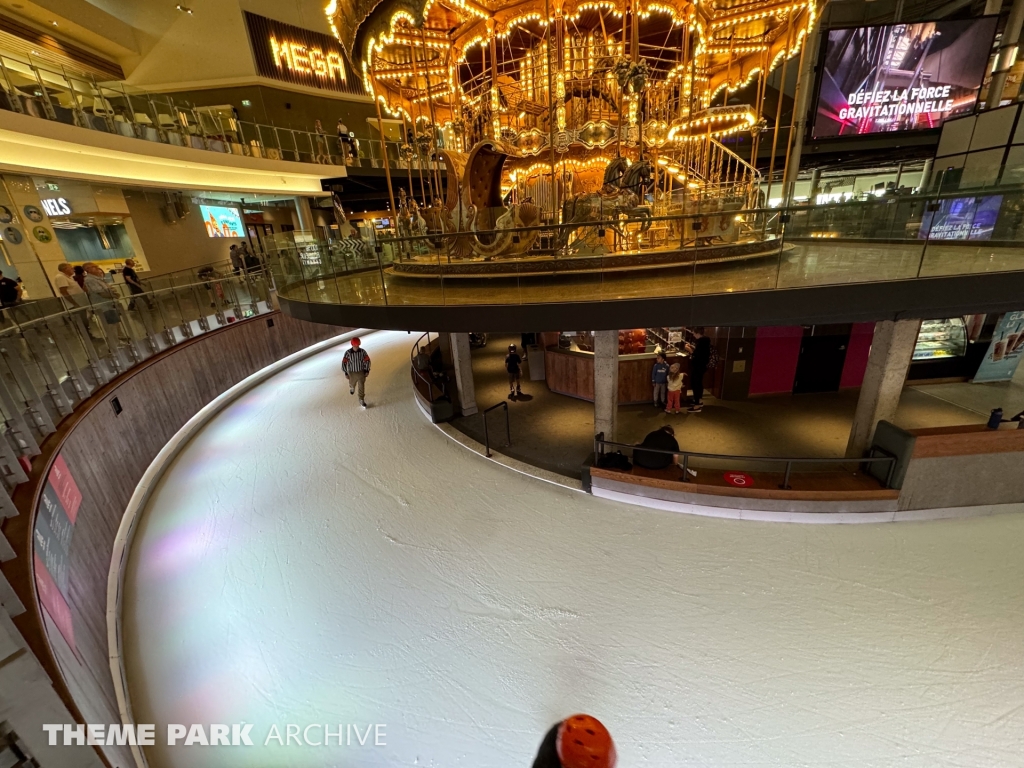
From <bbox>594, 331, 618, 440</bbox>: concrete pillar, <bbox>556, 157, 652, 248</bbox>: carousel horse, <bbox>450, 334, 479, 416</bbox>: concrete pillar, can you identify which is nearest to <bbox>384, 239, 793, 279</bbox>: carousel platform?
<bbox>556, 157, 652, 248</bbox>: carousel horse

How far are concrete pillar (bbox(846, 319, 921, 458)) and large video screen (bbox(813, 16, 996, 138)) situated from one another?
47.4ft

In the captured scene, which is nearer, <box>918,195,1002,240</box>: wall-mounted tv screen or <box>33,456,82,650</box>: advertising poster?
<box>33,456,82,650</box>: advertising poster

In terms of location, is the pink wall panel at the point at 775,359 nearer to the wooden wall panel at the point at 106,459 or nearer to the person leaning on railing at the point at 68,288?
the wooden wall panel at the point at 106,459

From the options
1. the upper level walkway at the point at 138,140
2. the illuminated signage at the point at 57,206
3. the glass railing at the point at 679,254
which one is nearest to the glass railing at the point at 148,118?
the upper level walkway at the point at 138,140

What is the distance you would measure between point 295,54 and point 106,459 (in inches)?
882

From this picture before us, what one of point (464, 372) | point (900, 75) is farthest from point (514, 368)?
point (900, 75)

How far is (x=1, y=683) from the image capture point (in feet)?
6.73

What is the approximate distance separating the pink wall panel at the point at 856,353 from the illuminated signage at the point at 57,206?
2026 cm

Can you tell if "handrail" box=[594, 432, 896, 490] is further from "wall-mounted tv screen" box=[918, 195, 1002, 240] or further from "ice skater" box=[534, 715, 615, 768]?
"ice skater" box=[534, 715, 615, 768]

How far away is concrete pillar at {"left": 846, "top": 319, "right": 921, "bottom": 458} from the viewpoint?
18.5 feet

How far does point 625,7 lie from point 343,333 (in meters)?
13.6

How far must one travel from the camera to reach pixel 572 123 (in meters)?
10.8

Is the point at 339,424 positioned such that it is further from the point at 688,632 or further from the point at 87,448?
the point at 688,632

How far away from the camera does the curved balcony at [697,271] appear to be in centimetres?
506
